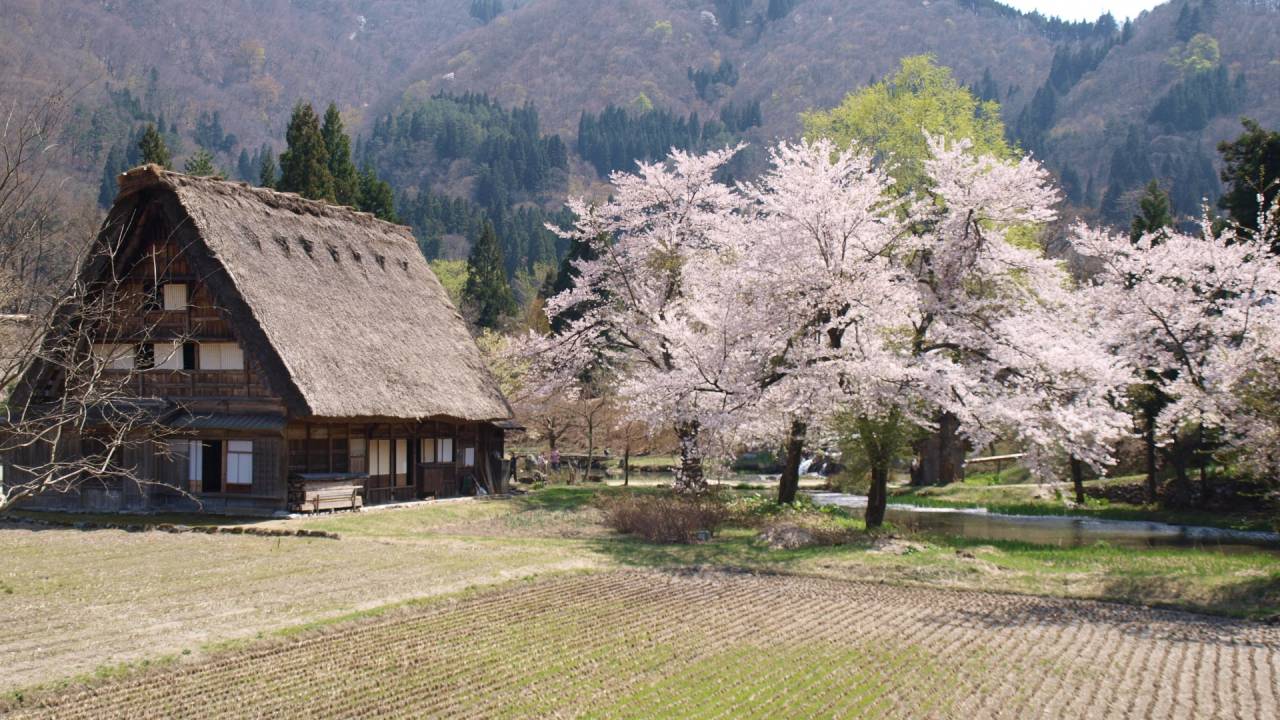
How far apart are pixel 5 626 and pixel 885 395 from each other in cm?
1559

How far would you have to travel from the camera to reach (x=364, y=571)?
53.6 feet

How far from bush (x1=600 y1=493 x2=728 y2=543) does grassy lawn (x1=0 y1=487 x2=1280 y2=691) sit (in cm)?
46

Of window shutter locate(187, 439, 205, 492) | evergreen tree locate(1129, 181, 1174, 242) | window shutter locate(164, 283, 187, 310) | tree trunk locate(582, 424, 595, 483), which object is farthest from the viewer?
evergreen tree locate(1129, 181, 1174, 242)

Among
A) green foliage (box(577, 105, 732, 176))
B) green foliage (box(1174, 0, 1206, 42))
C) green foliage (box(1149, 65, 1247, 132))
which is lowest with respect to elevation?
green foliage (box(1149, 65, 1247, 132))

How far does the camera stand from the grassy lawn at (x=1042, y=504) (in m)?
26.3

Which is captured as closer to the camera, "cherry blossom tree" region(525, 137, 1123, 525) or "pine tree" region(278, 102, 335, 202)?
"cherry blossom tree" region(525, 137, 1123, 525)

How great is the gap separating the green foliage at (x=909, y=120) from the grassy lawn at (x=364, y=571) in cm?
2420

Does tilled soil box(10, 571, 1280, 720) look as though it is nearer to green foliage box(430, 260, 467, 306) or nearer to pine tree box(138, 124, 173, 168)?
pine tree box(138, 124, 173, 168)

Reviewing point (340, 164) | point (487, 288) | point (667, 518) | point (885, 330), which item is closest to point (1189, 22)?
point (487, 288)

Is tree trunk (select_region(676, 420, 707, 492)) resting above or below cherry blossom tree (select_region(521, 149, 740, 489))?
below

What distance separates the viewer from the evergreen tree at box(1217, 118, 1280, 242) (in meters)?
29.6

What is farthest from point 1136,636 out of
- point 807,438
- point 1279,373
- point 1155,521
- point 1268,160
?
point 1268,160

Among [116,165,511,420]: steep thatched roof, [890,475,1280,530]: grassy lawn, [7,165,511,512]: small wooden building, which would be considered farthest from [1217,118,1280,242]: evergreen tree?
[7,165,511,512]: small wooden building

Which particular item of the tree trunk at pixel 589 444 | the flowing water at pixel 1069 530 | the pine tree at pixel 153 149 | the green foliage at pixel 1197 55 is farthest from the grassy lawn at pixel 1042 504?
the green foliage at pixel 1197 55
